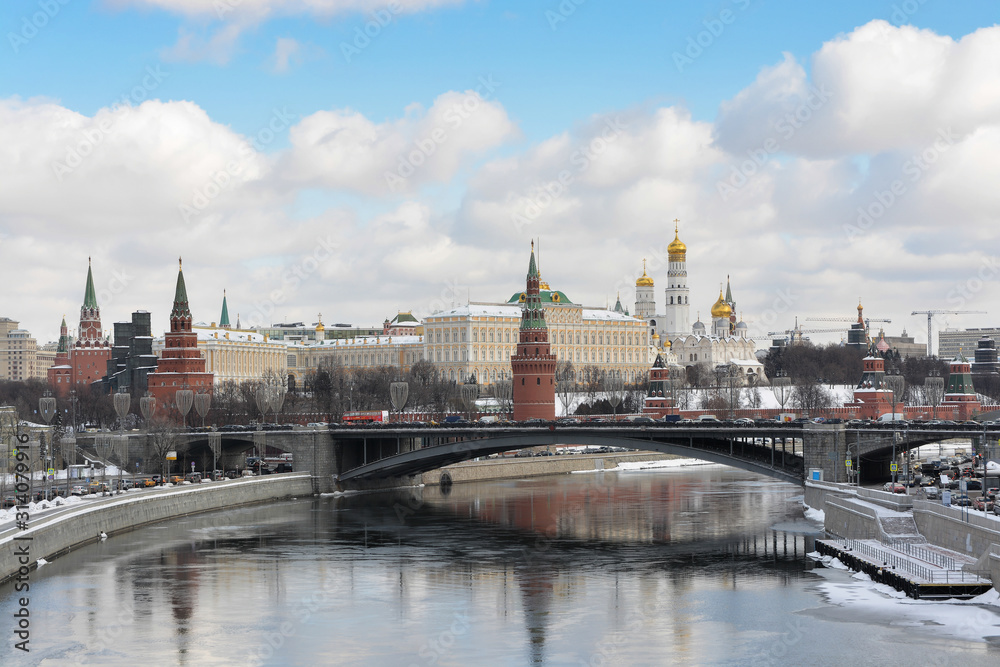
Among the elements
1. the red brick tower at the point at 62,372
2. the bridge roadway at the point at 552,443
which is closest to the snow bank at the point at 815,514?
the bridge roadway at the point at 552,443

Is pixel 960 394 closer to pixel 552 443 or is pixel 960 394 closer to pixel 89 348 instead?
pixel 552 443

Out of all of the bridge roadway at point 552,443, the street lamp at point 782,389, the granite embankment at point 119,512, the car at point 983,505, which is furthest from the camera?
the street lamp at point 782,389

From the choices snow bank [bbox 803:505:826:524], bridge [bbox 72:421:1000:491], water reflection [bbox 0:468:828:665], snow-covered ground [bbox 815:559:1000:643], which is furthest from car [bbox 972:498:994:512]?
bridge [bbox 72:421:1000:491]

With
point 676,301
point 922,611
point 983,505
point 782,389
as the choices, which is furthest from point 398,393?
point 676,301

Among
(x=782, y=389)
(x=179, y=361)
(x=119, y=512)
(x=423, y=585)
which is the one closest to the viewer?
(x=423, y=585)

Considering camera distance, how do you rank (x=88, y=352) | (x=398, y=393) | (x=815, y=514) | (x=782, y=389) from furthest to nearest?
(x=88, y=352), (x=782, y=389), (x=398, y=393), (x=815, y=514)

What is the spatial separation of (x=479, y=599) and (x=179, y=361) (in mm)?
68423

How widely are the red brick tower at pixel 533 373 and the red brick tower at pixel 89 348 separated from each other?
219ft

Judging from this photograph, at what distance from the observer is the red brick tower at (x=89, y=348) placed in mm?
142875

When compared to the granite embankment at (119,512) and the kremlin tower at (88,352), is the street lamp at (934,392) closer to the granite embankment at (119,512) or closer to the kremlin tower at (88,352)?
the granite embankment at (119,512)

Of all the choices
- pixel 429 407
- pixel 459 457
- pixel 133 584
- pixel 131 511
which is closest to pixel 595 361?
pixel 429 407

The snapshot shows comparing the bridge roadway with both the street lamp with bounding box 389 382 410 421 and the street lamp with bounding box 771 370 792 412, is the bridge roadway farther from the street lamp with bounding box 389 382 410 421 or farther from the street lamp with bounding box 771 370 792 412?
the street lamp with bounding box 771 370 792 412

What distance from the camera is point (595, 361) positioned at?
504ft

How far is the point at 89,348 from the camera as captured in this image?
473ft
